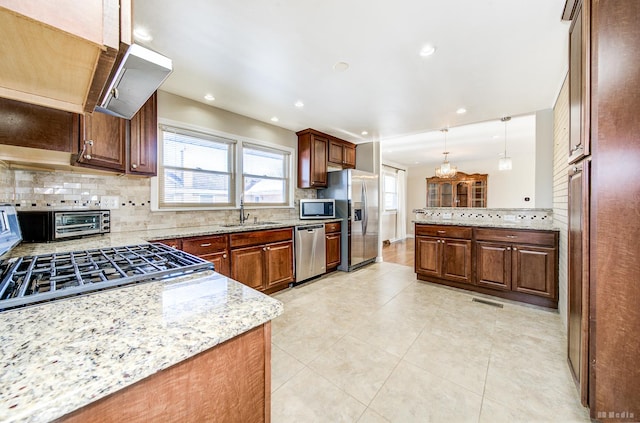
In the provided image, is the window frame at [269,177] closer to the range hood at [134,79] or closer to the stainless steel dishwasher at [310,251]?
the stainless steel dishwasher at [310,251]

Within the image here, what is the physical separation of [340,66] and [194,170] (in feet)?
6.91

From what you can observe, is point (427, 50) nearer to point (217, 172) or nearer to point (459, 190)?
point (217, 172)

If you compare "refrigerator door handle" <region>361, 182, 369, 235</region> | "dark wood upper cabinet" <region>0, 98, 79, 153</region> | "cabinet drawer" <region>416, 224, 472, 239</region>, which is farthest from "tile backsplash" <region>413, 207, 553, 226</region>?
"dark wood upper cabinet" <region>0, 98, 79, 153</region>

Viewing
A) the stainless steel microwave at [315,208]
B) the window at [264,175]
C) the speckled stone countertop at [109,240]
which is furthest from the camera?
the stainless steel microwave at [315,208]

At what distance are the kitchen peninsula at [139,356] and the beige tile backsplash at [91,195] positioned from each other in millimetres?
1766

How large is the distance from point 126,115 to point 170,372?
129 centimetres

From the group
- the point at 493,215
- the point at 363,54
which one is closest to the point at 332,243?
the point at 493,215

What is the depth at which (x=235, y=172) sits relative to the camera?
3520 mm

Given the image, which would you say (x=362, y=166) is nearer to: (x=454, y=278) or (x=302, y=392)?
(x=454, y=278)

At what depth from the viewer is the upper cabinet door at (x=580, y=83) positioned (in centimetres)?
131

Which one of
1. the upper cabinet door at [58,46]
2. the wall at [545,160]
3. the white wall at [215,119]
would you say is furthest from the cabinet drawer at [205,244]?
the wall at [545,160]

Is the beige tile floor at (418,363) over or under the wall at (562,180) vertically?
under

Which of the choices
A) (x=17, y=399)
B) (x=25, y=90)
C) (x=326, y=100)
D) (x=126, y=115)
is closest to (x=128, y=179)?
(x=126, y=115)

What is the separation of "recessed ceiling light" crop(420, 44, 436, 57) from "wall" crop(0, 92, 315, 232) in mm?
Answer: 2427
